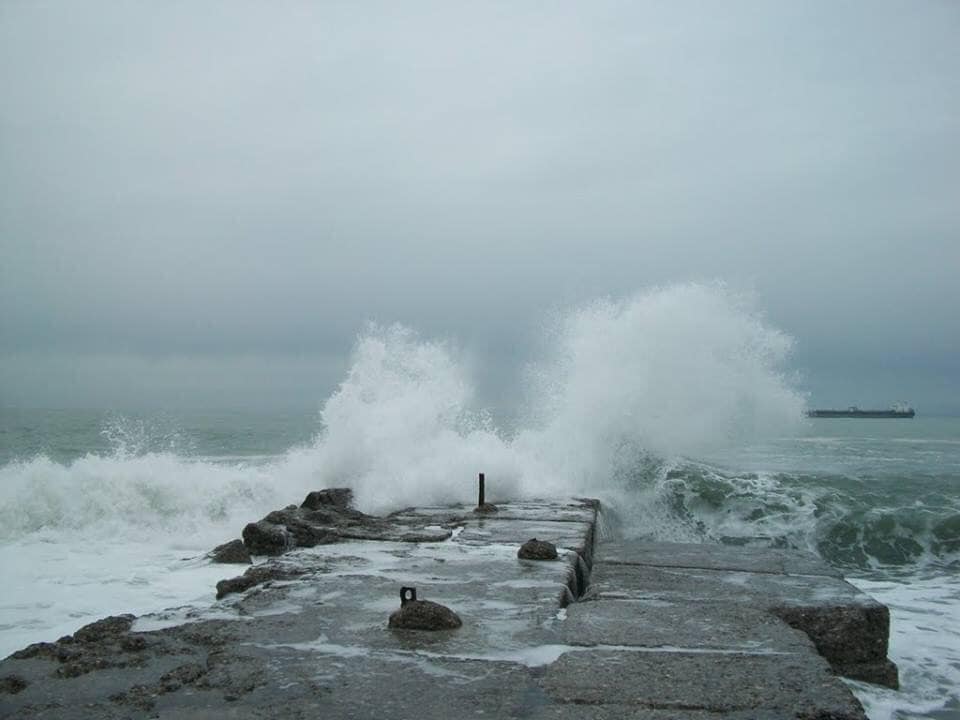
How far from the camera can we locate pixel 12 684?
9.29 ft

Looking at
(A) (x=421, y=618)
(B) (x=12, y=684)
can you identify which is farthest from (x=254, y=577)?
(B) (x=12, y=684)

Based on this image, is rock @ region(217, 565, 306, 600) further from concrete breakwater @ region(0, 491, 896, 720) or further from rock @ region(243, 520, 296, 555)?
rock @ region(243, 520, 296, 555)

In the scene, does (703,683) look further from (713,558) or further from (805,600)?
(713,558)

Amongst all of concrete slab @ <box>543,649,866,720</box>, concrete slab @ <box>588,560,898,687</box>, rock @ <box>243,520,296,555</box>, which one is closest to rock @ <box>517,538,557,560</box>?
concrete slab @ <box>588,560,898,687</box>

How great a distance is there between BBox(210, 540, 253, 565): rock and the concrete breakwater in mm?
1377

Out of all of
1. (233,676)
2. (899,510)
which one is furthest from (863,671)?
(899,510)

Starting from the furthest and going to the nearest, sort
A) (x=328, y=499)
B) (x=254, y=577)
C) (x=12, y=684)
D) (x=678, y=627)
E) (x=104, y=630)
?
(x=328, y=499) < (x=254, y=577) < (x=678, y=627) < (x=104, y=630) < (x=12, y=684)

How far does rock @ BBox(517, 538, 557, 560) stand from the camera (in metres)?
5.18

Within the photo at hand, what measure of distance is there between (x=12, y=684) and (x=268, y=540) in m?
3.58

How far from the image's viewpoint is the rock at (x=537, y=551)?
17.0 feet

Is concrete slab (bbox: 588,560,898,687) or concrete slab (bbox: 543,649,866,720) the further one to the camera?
concrete slab (bbox: 588,560,898,687)

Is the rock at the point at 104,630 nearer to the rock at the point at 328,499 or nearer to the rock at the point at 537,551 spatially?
the rock at the point at 537,551

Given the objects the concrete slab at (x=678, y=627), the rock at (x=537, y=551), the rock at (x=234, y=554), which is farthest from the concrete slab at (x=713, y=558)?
the rock at (x=234, y=554)

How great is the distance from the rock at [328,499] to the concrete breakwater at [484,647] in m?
2.84
